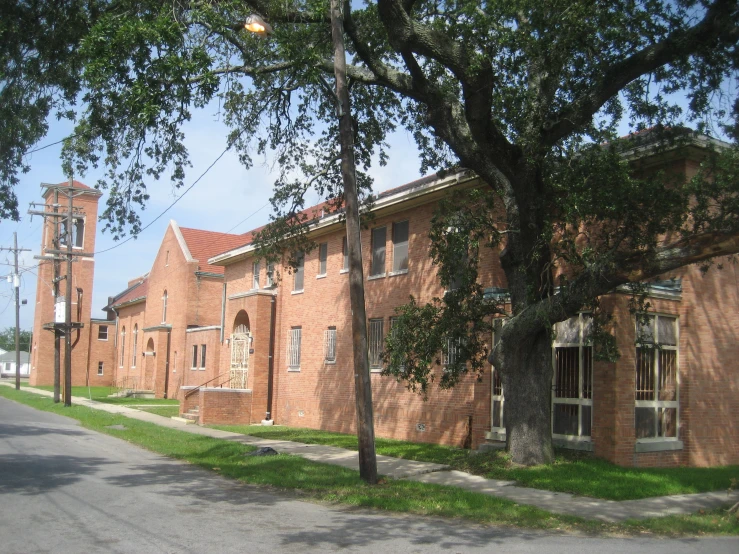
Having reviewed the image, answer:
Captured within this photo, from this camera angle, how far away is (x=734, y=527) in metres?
9.74

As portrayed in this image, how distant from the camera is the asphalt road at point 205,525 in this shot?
7.98 m

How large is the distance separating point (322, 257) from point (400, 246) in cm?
437

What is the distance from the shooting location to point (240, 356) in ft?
94.0

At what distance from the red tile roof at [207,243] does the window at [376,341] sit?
19.9m

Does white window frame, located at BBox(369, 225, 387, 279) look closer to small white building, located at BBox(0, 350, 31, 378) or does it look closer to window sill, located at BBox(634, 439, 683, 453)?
window sill, located at BBox(634, 439, 683, 453)

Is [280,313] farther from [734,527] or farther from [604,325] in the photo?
[734,527]

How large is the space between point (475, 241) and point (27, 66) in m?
8.84

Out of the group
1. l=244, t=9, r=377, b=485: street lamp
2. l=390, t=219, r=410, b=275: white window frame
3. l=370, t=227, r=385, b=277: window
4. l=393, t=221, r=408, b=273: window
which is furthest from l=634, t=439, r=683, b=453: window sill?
l=370, t=227, r=385, b=277: window

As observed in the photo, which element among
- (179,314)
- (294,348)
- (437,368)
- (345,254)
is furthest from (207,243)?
(437,368)

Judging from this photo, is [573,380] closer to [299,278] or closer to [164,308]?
[299,278]

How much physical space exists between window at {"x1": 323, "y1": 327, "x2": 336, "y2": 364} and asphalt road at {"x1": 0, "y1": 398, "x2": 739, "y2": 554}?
36.0ft

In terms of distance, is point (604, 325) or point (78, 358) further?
point (78, 358)

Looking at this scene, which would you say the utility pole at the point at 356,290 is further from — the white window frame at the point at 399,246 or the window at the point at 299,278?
the window at the point at 299,278

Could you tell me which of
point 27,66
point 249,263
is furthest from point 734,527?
point 249,263
